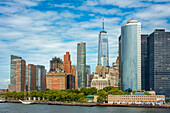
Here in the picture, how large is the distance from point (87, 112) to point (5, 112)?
48368mm

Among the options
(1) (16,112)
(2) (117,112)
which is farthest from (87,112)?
(1) (16,112)

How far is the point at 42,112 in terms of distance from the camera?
15225 cm

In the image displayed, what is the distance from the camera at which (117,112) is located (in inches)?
6009

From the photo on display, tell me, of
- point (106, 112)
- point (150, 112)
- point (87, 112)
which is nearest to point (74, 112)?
point (87, 112)

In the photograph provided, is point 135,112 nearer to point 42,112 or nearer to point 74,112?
point 74,112

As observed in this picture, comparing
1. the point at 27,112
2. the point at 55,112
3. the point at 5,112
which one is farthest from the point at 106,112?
the point at 5,112

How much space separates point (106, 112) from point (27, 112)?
46.7 metres

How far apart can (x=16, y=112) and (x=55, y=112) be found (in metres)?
23.0

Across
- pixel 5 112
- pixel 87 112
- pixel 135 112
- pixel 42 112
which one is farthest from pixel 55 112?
pixel 135 112

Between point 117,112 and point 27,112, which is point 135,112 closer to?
point 117,112

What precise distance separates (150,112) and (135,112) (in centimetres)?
902

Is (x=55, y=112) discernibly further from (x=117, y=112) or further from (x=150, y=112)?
(x=150, y=112)

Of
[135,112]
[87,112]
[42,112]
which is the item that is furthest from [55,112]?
[135,112]

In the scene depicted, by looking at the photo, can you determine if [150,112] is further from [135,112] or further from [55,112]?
[55,112]
